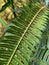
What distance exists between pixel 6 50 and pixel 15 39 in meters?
0.08

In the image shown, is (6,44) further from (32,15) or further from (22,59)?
(32,15)

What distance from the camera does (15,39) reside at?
84 cm

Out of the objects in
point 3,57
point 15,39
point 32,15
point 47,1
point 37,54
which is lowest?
point 3,57

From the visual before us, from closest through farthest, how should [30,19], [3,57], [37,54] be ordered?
1. [3,57]
2. [30,19]
3. [37,54]

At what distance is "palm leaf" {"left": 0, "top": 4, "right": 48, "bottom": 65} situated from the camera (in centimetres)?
76

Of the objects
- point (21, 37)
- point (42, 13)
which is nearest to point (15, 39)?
point (21, 37)

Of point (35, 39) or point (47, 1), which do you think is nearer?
point (35, 39)

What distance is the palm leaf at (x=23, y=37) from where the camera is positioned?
76 centimetres

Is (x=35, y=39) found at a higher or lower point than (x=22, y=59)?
higher

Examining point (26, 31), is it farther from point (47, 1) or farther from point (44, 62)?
point (47, 1)

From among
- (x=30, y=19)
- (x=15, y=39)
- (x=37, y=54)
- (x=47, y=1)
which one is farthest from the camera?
(x=47, y=1)

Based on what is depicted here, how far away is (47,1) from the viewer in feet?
4.56

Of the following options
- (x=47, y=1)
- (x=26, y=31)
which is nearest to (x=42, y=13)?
(x=26, y=31)

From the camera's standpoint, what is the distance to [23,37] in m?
0.87
